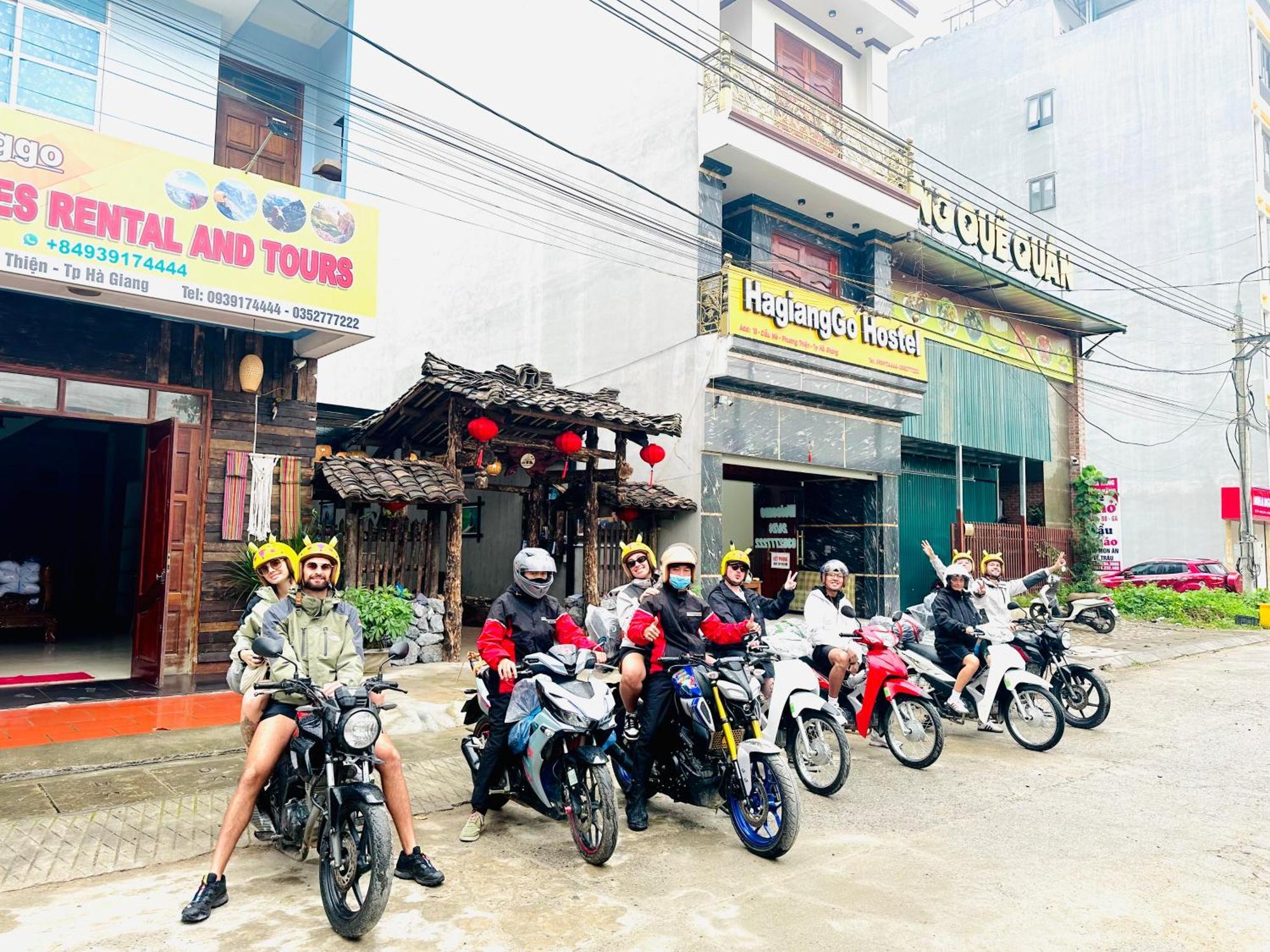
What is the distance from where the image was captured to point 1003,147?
32250 mm

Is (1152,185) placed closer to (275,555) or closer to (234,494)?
(234,494)

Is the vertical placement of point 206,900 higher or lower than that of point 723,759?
lower

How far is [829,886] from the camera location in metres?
4.18

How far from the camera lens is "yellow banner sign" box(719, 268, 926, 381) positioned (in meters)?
13.8

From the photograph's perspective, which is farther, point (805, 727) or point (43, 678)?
point (43, 678)

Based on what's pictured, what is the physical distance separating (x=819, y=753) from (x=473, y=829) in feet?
7.94

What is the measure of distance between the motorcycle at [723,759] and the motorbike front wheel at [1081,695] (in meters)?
4.43

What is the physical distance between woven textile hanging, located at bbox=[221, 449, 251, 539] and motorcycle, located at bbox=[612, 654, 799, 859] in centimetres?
615

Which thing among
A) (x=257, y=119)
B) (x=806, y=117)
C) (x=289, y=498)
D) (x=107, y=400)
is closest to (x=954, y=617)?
(x=289, y=498)

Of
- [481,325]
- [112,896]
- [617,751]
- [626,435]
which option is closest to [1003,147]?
[481,325]

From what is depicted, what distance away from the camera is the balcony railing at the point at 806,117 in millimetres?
14086

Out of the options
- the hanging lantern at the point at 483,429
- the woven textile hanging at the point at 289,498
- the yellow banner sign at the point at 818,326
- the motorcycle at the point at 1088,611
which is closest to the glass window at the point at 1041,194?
the yellow banner sign at the point at 818,326

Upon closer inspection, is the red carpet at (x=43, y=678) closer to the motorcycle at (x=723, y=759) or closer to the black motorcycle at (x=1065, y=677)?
the motorcycle at (x=723, y=759)

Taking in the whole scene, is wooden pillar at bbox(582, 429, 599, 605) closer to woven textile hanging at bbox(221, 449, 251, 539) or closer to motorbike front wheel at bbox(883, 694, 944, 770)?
woven textile hanging at bbox(221, 449, 251, 539)
